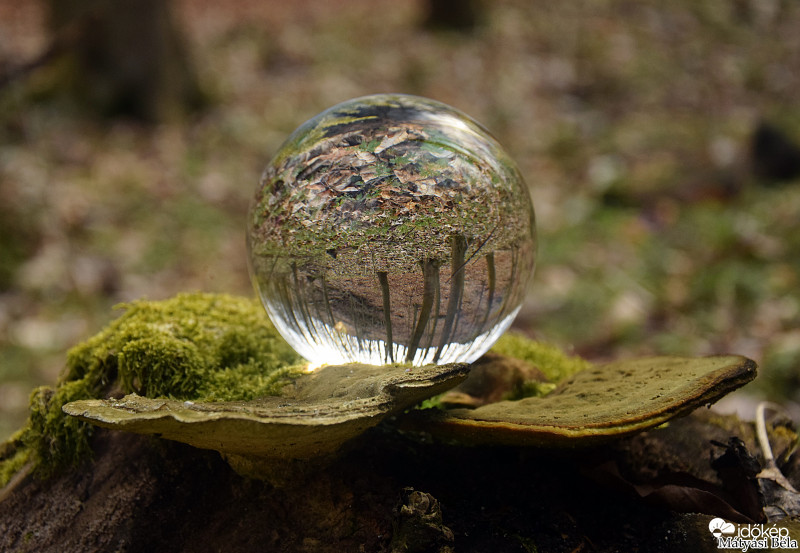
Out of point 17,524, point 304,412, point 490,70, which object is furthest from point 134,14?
point 304,412

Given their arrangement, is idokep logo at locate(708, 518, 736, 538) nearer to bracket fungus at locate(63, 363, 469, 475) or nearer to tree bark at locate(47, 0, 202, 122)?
bracket fungus at locate(63, 363, 469, 475)

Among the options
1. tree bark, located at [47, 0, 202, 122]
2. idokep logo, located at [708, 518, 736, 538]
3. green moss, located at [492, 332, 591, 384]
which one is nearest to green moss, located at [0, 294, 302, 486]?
green moss, located at [492, 332, 591, 384]

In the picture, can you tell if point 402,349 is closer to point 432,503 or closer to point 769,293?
point 432,503

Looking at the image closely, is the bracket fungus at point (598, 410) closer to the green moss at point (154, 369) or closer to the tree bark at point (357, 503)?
the tree bark at point (357, 503)

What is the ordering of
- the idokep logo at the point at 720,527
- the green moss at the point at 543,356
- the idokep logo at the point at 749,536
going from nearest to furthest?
the idokep logo at the point at 749,536, the idokep logo at the point at 720,527, the green moss at the point at 543,356

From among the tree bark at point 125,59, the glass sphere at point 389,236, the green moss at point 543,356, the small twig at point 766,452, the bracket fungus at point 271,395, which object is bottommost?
the small twig at point 766,452

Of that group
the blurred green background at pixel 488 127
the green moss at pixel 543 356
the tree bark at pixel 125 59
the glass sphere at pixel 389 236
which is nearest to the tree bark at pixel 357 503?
the glass sphere at pixel 389 236
